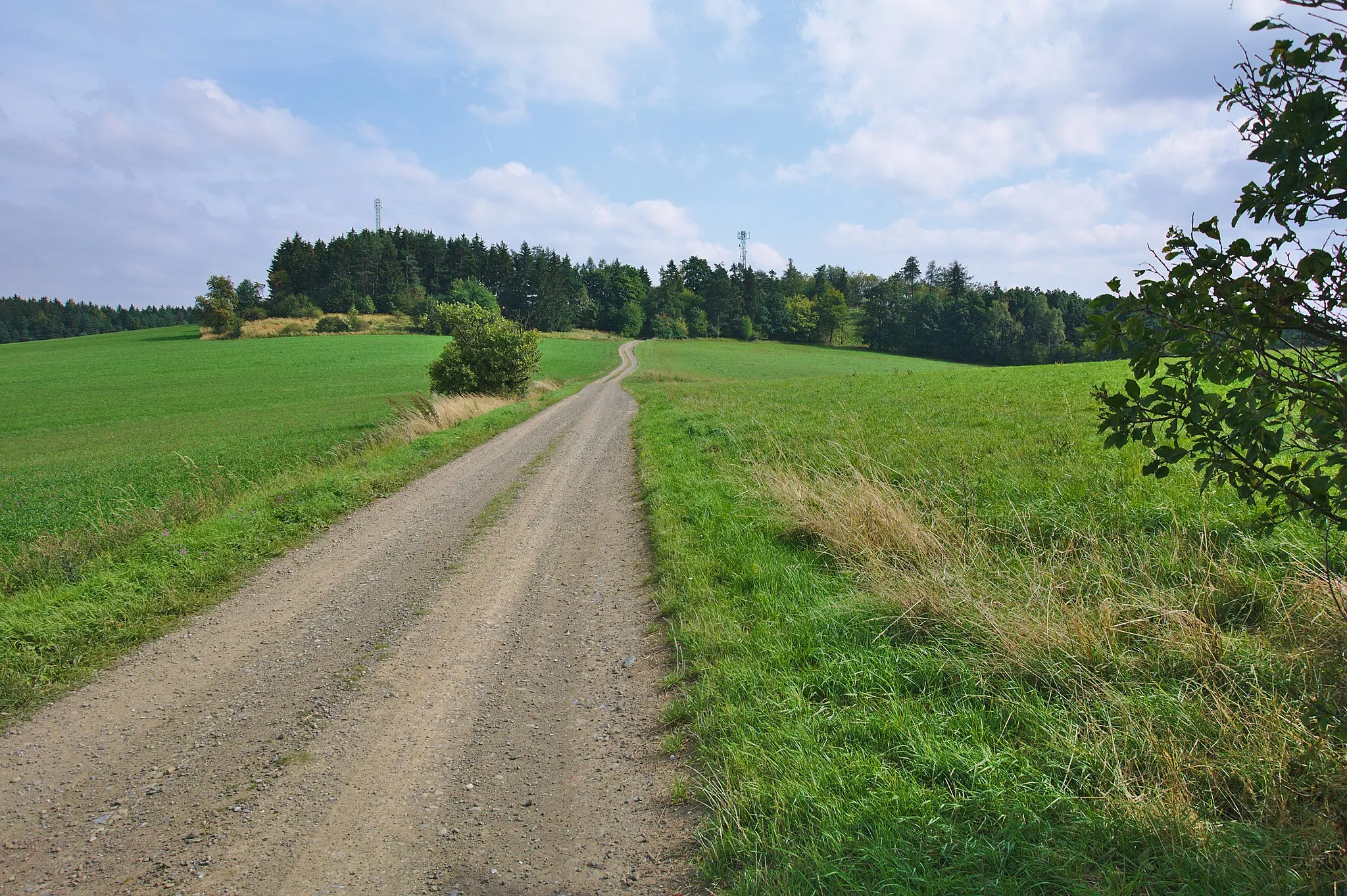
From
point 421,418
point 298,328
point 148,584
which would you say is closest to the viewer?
point 148,584

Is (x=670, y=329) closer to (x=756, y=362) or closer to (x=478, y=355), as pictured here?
(x=756, y=362)

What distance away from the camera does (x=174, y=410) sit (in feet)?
140

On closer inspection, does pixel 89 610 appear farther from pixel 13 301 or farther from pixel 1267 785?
pixel 13 301

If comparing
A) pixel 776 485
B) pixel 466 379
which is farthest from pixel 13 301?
pixel 776 485

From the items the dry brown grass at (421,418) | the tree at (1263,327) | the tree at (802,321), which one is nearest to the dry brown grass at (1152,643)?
the tree at (1263,327)

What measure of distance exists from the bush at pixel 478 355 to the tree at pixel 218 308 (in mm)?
73820

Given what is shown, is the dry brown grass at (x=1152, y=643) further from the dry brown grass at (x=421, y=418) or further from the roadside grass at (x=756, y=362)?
the roadside grass at (x=756, y=362)

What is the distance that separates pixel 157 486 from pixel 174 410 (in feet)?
107

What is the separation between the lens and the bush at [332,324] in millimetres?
94438

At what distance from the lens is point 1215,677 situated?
4203 millimetres

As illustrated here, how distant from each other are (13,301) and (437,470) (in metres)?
182

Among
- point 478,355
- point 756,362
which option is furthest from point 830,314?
point 478,355

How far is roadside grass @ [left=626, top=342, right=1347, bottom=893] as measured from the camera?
3.05 metres

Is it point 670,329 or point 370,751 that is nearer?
point 370,751
